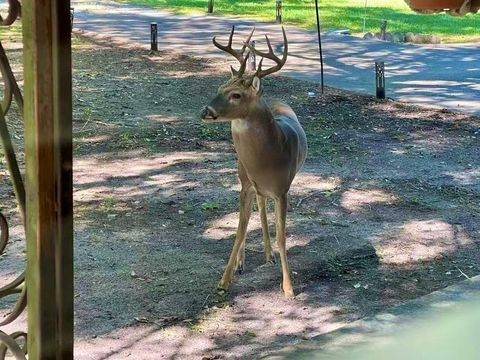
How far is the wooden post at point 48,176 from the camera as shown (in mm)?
1508

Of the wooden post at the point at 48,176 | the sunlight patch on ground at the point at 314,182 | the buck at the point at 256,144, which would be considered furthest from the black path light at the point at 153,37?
the wooden post at the point at 48,176

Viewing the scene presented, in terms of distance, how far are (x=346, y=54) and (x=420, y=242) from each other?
984 cm

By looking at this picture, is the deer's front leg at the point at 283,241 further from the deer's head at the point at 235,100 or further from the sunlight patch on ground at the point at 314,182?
the sunlight patch on ground at the point at 314,182

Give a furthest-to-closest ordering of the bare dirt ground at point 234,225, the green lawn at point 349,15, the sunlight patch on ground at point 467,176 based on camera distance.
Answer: the green lawn at point 349,15 < the sunlight patch on ground at point 467,176 < the bare dirt ground at point 234,225

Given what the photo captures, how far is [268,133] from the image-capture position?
4.81 m

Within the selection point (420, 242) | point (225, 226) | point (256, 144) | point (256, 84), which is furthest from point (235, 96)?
point (420, 242)

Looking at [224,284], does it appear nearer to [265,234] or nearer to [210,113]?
[265,234]

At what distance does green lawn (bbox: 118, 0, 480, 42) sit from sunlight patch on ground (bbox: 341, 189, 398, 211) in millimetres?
11807

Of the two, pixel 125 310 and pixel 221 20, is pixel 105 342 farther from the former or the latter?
pixel 221 20

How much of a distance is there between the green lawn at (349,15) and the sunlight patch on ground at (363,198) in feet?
38.7

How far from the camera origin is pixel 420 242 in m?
5.96

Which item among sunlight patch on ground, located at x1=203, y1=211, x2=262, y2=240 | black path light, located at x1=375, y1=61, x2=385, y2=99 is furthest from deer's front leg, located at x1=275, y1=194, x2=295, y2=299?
black path light, located at x1=375, y1=61, x2=385, y2=99

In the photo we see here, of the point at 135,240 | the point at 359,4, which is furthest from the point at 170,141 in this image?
the point at 359,4

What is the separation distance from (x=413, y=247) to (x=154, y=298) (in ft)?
6.43
